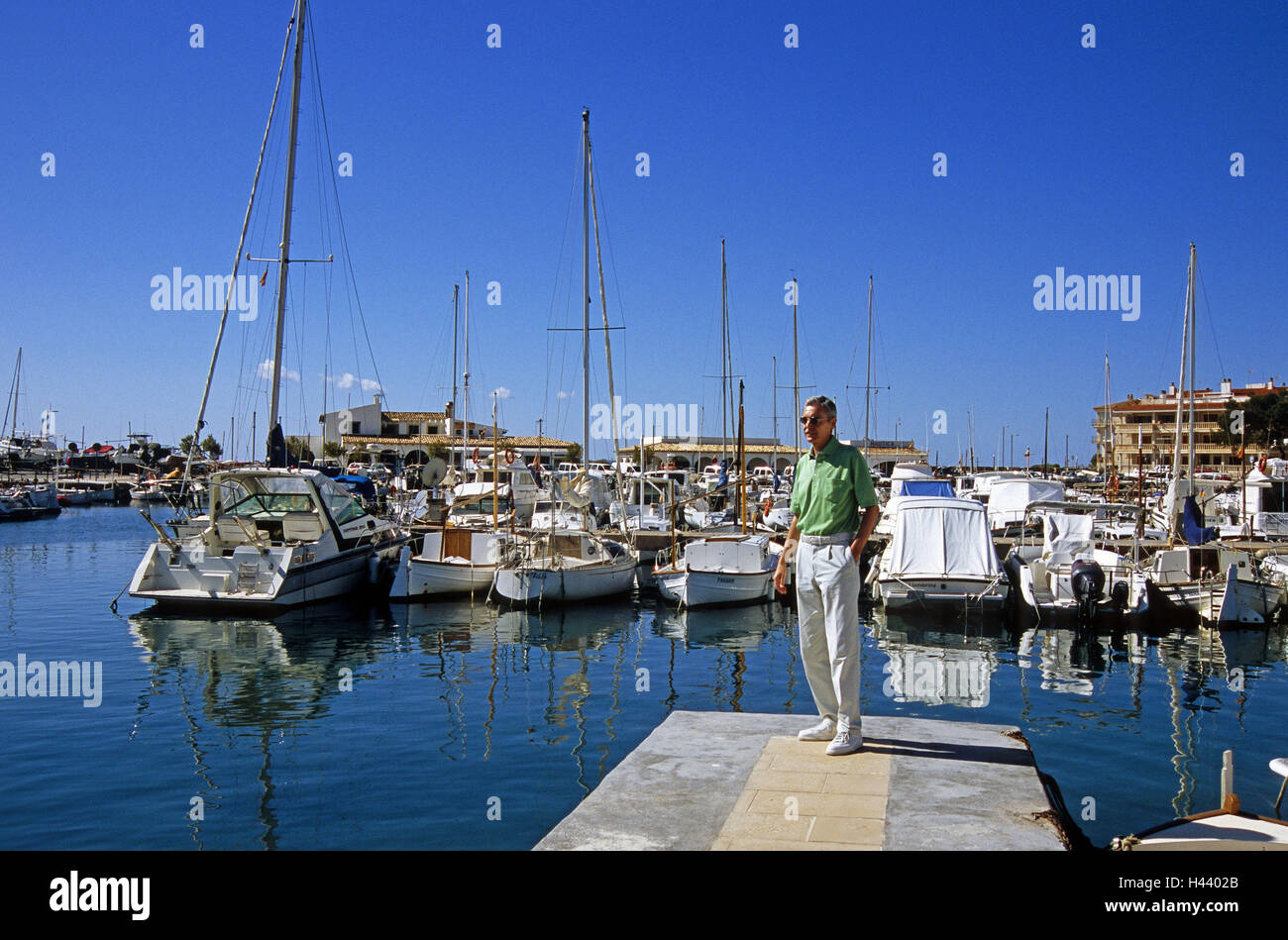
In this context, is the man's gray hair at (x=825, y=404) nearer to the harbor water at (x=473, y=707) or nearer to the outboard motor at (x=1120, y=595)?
the harbor water at (x=473, y=707)

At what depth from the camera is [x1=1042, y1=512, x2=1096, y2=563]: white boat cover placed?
24.6 m

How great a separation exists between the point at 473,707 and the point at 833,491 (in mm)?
8558

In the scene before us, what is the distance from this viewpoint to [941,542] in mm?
22516

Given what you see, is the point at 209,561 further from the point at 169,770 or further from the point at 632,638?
the point at 169,770

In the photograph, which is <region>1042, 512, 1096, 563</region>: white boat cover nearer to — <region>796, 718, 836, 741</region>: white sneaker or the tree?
the tree

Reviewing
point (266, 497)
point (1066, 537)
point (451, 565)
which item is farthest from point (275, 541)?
point (1066, 537)

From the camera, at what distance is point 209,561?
2103cm

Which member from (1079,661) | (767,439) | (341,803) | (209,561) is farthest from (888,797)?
(767,439)

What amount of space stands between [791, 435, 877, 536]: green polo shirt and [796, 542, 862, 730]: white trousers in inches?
5.7

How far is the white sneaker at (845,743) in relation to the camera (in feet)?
20.7

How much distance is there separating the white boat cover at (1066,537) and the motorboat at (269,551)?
681 inches
